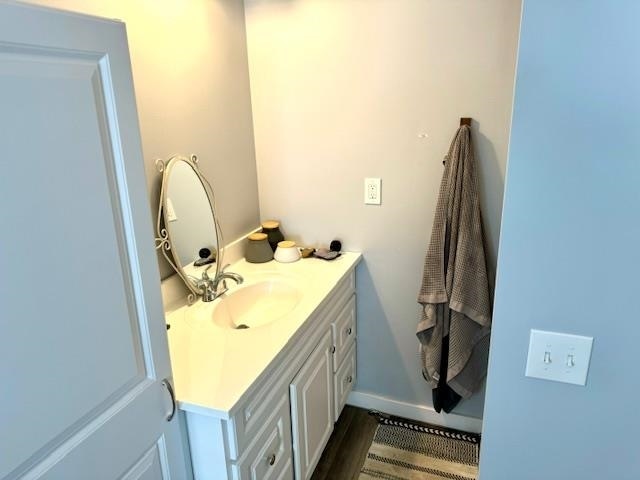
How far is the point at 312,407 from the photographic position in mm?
1726

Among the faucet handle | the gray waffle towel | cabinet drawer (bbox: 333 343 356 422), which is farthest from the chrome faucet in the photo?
the gray waffle towel

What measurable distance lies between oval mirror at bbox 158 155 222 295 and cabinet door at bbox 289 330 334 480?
0.52m

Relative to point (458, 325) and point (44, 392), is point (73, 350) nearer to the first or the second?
point (44, 392)

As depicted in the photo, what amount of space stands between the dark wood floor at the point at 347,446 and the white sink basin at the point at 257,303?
760mm

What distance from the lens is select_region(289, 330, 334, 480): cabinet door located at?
1583 millimetres

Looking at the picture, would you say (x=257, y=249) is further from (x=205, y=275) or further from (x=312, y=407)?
(x=312, y=407)

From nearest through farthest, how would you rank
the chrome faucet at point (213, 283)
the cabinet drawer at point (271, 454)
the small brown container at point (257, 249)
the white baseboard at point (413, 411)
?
the cabinet drawer at point (271, 454) → the chrome faucet at point (213, 283) → the small brown container at point (257, 249) → the white baseboard at point (413, 411)

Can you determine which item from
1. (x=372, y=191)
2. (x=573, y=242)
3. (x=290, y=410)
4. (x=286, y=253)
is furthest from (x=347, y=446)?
(x=573, y=242)

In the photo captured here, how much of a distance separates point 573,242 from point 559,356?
0.23 metres

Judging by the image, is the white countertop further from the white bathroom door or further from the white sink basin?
the white bathroom door

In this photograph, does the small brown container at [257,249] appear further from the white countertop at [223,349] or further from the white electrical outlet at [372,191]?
the white electrical outlet at [372,191]

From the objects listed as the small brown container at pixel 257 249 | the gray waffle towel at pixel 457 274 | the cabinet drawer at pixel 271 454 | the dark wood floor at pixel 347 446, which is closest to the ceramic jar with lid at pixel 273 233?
the small brown container at pixel 257 249

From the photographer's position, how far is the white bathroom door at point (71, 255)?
700 mm

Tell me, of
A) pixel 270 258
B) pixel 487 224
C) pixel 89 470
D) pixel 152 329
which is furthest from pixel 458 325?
pixel 89 470
